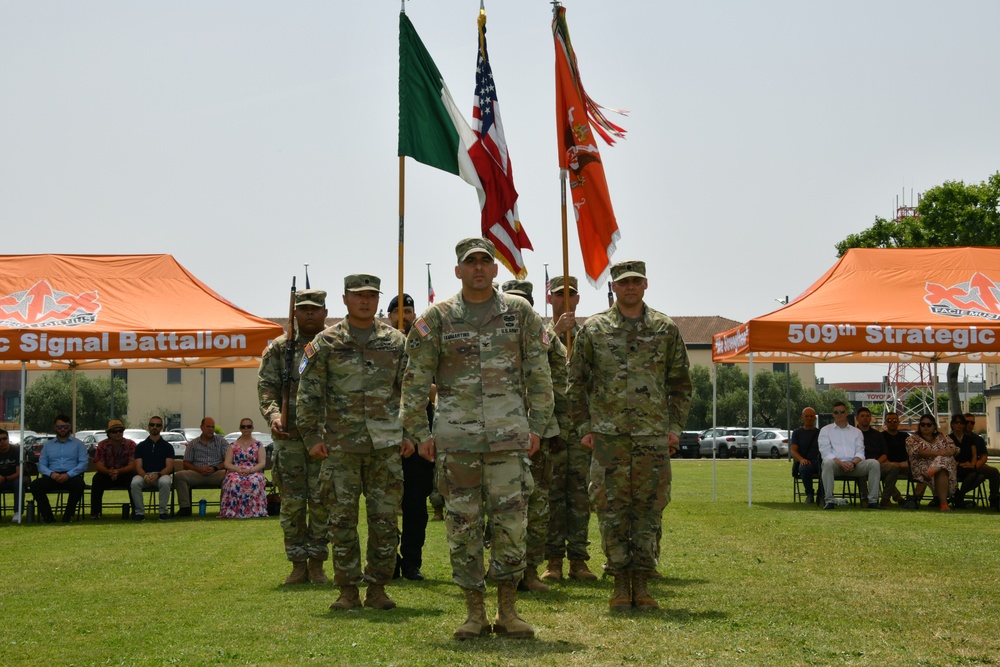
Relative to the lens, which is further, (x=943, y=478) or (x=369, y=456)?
(x=943, y=478)

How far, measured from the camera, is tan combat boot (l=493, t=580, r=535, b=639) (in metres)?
6.27

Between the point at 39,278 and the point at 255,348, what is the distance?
4.37 m

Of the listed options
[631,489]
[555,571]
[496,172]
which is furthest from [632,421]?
[496,172]

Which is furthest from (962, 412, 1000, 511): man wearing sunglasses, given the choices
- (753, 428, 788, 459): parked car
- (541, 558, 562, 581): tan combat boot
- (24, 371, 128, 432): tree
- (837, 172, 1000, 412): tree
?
(24, 371, 128, 432): tree

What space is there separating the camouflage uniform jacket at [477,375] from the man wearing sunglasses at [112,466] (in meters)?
12.5

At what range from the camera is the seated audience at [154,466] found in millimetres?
17281

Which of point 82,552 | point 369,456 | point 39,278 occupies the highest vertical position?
point 39,278

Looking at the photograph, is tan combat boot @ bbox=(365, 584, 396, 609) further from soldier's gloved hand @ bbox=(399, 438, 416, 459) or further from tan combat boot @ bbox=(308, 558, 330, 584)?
tan combat boot @ bbox=(308, 558, 330, 584)

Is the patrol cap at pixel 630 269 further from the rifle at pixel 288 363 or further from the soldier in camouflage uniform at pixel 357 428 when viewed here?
the rifle at pixel 288 363

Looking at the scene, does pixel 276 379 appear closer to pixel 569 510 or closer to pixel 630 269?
pixel 569 510

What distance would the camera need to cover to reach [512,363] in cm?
661

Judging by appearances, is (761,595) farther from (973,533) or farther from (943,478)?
(943,478)

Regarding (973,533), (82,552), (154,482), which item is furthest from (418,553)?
(154,482)

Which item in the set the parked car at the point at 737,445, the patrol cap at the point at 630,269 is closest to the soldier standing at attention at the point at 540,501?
the patrol cap at the point at 630,269
